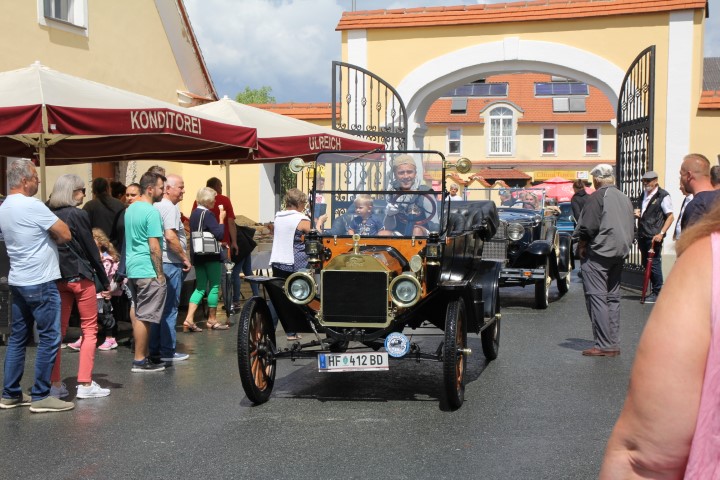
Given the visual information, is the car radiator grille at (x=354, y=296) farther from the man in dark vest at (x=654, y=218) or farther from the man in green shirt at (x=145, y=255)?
the man in dark vest at (x=654, y=218)

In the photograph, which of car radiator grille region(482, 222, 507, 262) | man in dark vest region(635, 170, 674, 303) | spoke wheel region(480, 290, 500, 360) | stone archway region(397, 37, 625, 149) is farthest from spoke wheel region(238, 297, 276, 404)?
stone archway region(397, 37, 625, 149)

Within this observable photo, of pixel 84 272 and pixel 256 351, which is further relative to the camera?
pixel 84 272

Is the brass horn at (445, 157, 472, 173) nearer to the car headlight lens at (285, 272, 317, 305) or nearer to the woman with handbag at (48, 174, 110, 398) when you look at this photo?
the car headlight lens at (285, 272, 317, 305)

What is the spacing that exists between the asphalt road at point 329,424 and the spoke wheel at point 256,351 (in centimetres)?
15

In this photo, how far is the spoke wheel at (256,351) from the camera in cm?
629

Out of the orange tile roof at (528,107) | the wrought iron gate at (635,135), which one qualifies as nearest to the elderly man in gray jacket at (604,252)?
the wrought iron gate at (635,135)

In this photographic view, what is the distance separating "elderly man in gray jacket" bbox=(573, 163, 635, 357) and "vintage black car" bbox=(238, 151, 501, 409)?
3.62ft

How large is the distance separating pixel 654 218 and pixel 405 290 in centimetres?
732

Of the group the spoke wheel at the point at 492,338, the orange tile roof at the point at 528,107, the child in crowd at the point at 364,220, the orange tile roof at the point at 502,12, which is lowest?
the spoke wheel at the point at 492,338

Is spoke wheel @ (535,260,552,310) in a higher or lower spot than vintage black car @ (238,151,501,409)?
lower

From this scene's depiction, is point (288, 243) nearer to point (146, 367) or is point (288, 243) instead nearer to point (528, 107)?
point (146, 367)

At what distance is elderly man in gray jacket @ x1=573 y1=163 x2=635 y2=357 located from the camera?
834 centimetres

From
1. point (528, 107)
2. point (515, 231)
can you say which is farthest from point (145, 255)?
point (528, 107)

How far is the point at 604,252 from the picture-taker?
27.4 feet
